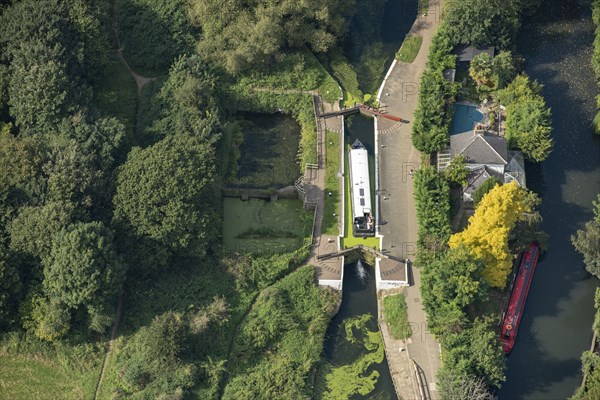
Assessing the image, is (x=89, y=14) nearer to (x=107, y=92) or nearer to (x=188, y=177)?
(x=107, y=92)

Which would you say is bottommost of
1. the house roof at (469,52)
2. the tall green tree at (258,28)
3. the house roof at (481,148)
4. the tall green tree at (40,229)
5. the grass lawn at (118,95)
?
the tall green tree at (40,229)

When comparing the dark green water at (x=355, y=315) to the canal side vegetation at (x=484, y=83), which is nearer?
the dark green water at (x=355, y=315)

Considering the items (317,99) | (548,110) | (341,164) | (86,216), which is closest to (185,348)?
(86,216)

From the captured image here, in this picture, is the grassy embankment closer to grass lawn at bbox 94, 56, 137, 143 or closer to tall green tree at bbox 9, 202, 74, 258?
tall green tree at bbox 9, 202, 74, 258

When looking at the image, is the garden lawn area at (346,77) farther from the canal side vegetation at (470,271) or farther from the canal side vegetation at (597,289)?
the canal side vegetation at (597,289)

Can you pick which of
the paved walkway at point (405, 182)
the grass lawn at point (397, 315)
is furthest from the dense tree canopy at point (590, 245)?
the grass lawn at point (397, 315)

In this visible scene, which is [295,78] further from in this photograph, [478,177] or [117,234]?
[117,234]
